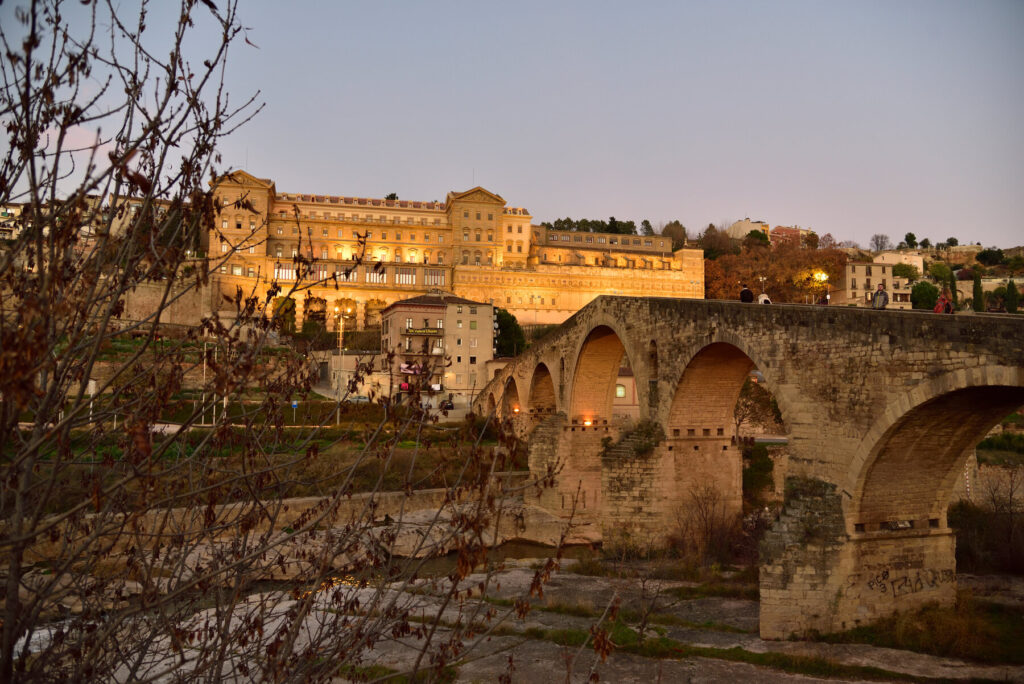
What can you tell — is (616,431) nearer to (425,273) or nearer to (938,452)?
(938,452)

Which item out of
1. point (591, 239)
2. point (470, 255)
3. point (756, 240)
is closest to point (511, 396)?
point (470, 255)

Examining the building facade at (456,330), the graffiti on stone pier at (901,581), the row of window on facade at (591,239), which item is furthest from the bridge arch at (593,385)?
the row of window on facade at (591,239)

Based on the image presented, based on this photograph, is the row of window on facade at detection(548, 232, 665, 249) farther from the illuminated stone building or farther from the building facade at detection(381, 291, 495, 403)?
the building facade at detection(381, 291, 495, 403)

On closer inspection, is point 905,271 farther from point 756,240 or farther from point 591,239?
point 591,239

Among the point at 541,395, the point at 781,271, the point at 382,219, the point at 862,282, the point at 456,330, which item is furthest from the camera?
the point at 382,219

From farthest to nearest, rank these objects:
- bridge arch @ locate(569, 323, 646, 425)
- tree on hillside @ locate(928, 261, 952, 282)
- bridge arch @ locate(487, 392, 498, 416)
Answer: tree on hillside @ locate(928, 261, 952, 282) < bridge arch @ locate(569, 323, 646, 425) < bridge arch @ locate(487, 392, 498, 416)

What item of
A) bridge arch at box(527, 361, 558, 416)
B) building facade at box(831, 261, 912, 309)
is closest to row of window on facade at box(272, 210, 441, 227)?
building facade at box(831, 261, 912, 309)

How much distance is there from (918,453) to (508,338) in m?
47.6

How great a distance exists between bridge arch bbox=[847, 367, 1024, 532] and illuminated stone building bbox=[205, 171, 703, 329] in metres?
70.3

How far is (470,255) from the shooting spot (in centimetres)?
8912

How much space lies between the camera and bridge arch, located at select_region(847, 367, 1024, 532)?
36.2ft

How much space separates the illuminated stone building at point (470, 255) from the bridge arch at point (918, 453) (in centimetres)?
7034

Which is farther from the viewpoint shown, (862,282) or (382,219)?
(382,219)

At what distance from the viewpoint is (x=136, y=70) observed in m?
3.85
